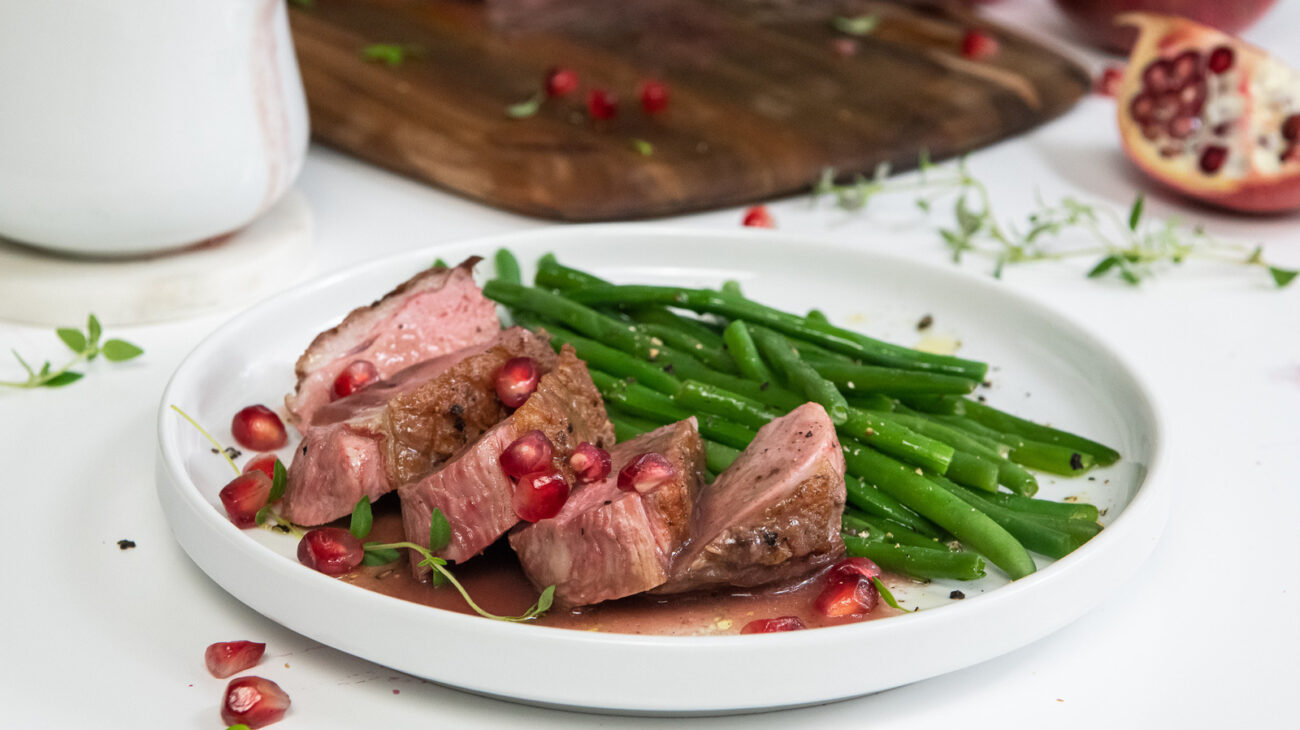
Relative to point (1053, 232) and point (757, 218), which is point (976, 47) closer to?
point (1053, 232)

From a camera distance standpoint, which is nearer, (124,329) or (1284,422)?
(1284,422)

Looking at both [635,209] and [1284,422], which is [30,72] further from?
[1284,422]

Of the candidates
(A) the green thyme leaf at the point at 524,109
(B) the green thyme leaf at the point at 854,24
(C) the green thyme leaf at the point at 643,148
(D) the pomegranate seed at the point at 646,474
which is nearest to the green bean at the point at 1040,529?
(D) the pomegranate seed at the point at 646,474

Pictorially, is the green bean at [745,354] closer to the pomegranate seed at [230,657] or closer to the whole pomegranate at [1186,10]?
the pomegranate seed at [230,657]

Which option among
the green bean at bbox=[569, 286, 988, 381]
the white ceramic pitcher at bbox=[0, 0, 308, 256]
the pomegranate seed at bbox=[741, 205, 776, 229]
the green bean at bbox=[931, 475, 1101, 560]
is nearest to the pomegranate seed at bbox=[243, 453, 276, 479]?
the green bean at bbox=[569, 286, 988, 381]

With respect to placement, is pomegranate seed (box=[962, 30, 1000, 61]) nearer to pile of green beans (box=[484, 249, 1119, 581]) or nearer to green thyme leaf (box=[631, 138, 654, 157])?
green thyme leaf (box=[631, 138, 654, 157])

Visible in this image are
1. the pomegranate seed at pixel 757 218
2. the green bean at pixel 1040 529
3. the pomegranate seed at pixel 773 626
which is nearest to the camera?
the pomegranate seed at pixel 773 626

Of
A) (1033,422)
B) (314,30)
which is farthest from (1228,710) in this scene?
(314,30)

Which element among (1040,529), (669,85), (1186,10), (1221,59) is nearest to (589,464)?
(1040,529)
